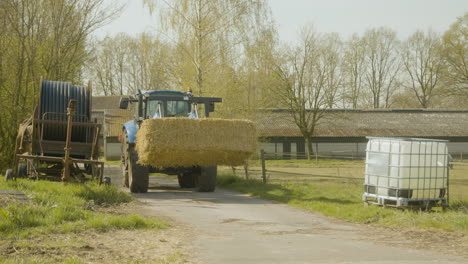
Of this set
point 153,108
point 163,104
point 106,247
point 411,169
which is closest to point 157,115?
point 153,108

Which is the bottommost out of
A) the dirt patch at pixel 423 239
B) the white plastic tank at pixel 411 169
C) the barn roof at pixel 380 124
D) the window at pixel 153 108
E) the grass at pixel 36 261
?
the grass at pixel 36 261

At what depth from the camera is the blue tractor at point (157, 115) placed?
1728 centimetres

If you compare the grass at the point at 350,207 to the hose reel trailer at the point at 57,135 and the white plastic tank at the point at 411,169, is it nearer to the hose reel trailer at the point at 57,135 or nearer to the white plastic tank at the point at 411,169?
the white plastic tank at the point at 411,169

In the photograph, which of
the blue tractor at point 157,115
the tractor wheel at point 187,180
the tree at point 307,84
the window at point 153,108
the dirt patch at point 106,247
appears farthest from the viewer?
the tree at point 307,84

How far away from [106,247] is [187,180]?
38.1 feet

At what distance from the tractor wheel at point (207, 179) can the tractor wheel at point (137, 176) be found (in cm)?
151

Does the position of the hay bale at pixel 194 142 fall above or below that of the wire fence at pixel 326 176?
above

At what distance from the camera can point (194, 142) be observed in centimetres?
1572

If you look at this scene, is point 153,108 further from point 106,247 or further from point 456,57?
point 456,57

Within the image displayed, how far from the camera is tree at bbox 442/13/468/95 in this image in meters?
52.0

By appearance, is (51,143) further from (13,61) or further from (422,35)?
(422,35)

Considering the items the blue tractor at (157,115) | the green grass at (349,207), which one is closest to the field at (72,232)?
the green grass at (349,207)

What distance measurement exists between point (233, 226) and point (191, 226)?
0.73 m

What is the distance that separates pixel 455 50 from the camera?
52.5 meters
